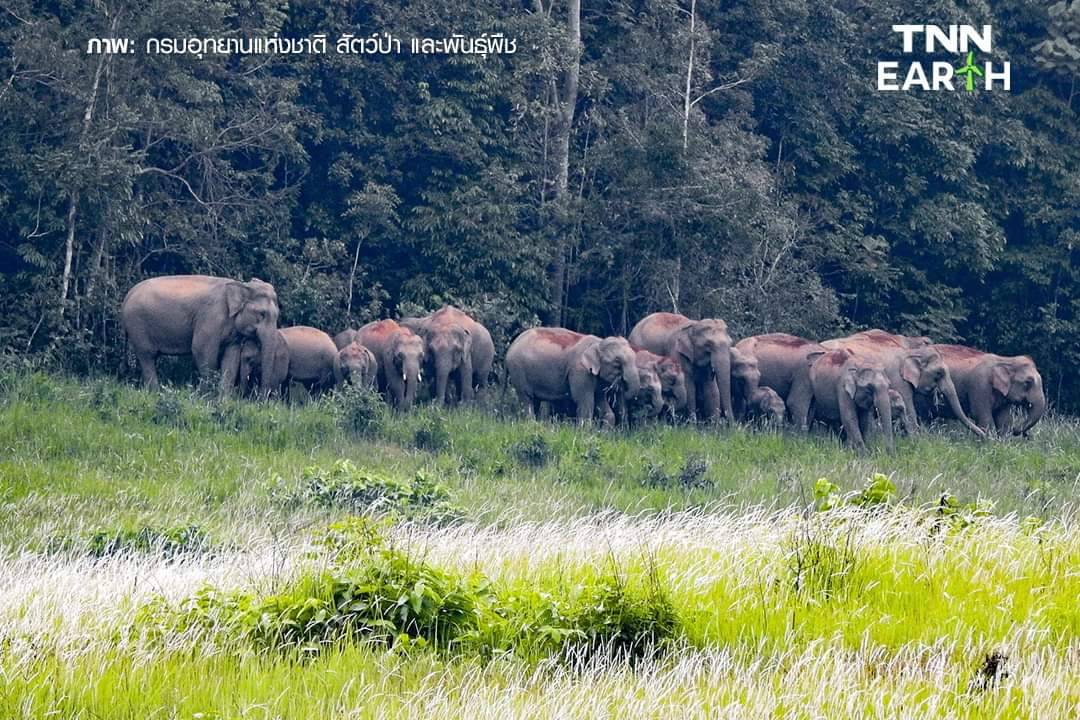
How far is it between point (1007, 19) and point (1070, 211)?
517 centimetres

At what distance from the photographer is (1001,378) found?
2788 cm

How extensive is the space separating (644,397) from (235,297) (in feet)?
22.1

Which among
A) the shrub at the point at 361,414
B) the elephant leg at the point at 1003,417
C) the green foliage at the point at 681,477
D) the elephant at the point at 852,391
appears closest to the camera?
the green foliage at the point at 681,477

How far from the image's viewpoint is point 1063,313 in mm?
37812

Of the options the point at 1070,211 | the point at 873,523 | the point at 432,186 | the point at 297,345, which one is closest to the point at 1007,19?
the point at 1070,211

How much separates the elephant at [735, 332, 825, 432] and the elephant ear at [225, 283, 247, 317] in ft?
27.7

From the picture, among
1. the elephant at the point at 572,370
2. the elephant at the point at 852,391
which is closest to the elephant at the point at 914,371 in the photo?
the elephant at the point at 852,391

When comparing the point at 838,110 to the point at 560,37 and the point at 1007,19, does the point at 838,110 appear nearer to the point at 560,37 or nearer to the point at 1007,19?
the point at 1007,19

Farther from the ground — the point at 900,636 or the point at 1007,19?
the point at 1007,19

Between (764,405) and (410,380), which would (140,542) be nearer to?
(410,380)

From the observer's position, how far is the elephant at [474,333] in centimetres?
2758

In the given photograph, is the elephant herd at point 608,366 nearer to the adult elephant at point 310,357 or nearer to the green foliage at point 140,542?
the adult elephant at point 310,357

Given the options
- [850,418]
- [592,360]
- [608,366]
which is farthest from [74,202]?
[850,418]

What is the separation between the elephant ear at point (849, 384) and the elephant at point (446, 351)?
6.31m
